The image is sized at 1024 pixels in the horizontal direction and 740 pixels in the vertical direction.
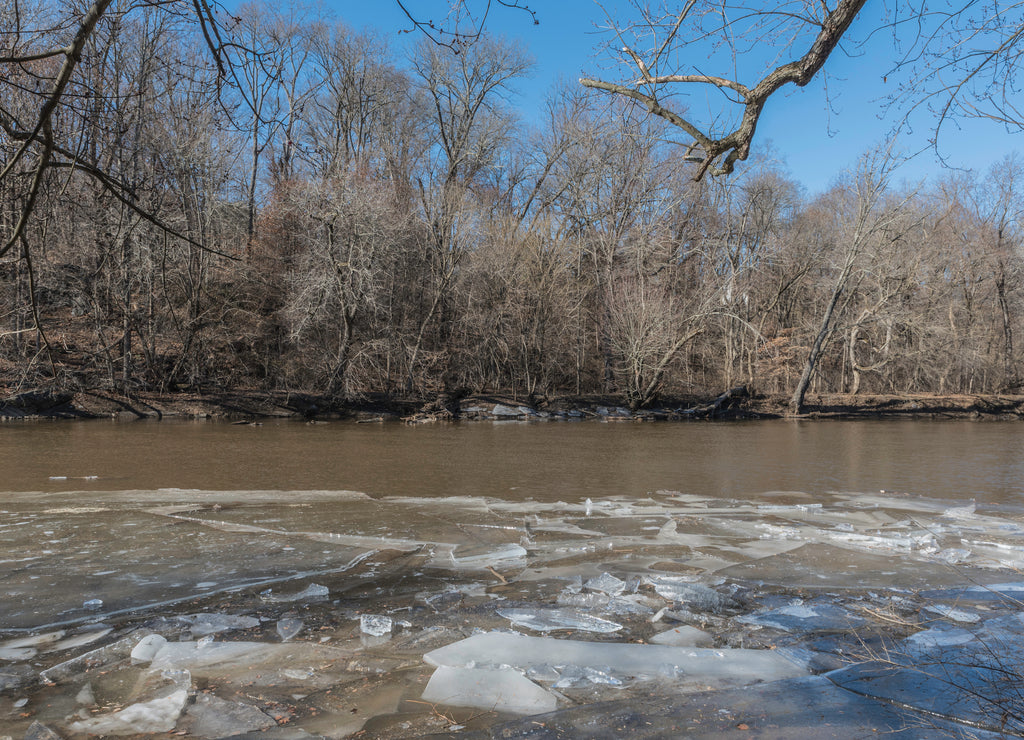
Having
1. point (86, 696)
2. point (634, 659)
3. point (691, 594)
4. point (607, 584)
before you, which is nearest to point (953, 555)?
point (691, 594)

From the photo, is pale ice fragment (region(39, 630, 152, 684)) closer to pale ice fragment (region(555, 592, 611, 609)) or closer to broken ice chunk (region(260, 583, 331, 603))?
broken ice chunk (region(260, 583, 331, 603))

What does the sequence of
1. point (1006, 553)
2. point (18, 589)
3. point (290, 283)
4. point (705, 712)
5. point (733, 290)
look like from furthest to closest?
point (733, 290)
point (290, 283)
point (1006, 553)
point (18, 589)
point (705, 712)

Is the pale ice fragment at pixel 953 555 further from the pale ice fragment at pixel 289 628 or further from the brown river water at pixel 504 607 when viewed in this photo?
the pale ice fragment at pixel 289 628

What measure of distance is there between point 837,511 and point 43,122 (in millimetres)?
7961

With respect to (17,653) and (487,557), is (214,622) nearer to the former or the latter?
(17,653)

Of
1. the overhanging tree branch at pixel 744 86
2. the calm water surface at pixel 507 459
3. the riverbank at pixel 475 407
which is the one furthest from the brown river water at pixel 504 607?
the riverbank at pixel 475 407

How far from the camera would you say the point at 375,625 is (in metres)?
3.74

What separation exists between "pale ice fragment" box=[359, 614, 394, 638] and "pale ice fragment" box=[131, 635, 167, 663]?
1.01 meters

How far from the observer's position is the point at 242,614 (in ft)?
13.0

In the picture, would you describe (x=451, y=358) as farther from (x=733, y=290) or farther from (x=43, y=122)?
(x=43, y=122)

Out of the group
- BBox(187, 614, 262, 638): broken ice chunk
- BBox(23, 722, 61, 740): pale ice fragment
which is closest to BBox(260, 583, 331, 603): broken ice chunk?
BBox(187, 614, 262, 638): broken ice chunk

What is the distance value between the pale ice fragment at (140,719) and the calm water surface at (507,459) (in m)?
5.77

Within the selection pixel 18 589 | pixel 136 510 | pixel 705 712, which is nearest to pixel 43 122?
pixel 705 712

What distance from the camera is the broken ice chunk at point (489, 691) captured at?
2.86 meters
